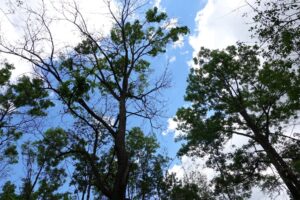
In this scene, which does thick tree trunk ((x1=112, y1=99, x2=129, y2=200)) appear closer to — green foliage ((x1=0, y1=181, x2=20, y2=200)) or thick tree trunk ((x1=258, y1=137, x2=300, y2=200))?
thick tree trunk ((x1=258, y1=137, x2=300, y2=200))

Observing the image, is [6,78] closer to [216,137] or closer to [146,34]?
[146,34]

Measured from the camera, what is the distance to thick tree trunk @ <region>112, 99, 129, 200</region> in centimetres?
580

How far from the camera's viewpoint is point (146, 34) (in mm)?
10469

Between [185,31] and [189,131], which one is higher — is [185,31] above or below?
below

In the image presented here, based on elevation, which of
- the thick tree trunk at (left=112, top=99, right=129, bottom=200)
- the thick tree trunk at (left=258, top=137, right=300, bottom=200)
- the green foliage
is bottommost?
the thick tree trunk at (left=112, top=99, right=129, bottom=200)

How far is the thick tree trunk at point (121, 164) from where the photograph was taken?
580cm

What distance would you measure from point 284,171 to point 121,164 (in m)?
10.1

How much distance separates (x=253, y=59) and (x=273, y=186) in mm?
7394

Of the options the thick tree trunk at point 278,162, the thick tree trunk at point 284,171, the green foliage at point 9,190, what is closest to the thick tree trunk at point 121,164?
the thick tree trunk at point 278,162

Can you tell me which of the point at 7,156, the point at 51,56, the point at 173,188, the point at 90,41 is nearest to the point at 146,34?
the point at 90,41

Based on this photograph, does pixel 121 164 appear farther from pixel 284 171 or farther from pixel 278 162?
pixel 278 162

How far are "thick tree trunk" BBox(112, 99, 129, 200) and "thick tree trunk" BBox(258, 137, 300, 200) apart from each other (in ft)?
27.9

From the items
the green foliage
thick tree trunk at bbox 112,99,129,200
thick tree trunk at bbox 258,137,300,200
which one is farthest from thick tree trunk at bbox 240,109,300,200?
the green foliage

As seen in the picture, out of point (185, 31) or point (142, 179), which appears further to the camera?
point (142, 179)
